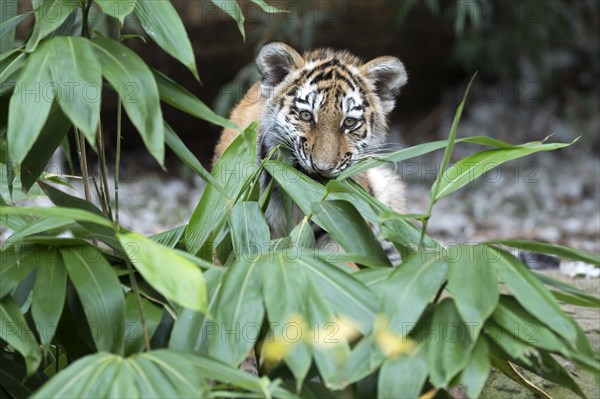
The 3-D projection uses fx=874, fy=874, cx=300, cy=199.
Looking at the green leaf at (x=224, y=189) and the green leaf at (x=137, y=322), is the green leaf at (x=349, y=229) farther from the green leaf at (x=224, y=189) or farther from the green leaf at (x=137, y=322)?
the green leaf at (x=137, y=322)

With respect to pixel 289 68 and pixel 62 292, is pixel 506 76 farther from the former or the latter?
pixel 62 292

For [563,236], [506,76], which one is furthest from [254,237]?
[506,76]

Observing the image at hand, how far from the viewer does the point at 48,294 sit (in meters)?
2.18

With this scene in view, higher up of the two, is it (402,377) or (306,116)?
(306,116)

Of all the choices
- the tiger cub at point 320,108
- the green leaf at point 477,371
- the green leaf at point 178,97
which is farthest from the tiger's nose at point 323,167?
the green leaf at point 477,371

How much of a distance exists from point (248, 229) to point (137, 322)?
46cm

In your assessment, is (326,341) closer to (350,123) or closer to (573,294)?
(573,294)

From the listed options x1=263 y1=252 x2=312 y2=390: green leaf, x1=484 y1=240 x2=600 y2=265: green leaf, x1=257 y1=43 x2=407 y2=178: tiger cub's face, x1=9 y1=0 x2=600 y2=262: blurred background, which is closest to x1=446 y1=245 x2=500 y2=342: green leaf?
x1=484 y1=240 x2=600 y2=265: green leaf

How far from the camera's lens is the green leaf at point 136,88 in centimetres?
204

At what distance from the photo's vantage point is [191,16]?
6.78 metres

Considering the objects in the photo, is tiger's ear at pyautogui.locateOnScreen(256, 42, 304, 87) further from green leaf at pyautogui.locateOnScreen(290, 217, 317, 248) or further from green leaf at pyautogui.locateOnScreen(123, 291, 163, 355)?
green leaf at pyautogui.locateOnScreen(123, 291, 163, 355)

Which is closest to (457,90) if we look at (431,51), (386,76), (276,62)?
(431,51)

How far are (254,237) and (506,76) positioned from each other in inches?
265

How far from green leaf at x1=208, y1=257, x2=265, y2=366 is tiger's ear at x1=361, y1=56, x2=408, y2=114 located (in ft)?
6.20
